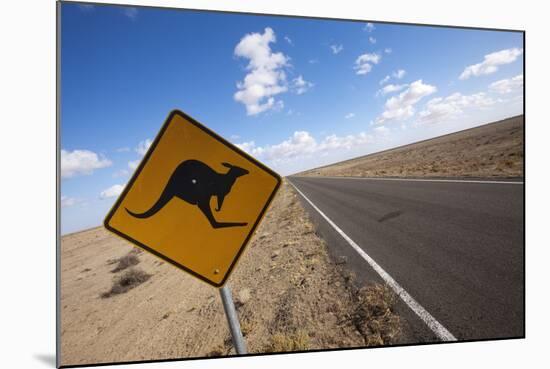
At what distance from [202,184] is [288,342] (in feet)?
8.24

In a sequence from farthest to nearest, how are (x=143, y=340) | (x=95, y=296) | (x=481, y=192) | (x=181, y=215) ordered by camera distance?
(x=481, y=192) → (x=95, y=296) → (x=143, y=340) → (x=181, y=215)

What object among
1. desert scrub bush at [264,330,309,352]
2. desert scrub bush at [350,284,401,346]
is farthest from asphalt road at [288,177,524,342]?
desert scrub bush at [264,330,309,352]

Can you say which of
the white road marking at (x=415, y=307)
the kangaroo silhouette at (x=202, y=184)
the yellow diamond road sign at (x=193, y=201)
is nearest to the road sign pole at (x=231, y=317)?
the yellow diamond road sign at (x=193, y=201)

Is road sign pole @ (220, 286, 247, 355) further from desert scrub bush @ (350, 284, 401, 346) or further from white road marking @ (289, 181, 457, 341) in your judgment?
white road marking @ (289, 181, 457, 341)

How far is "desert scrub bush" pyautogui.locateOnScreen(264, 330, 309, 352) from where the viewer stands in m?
3.02

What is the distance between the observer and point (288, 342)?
3055 millimetres

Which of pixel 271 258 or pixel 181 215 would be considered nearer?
pixel 181 215

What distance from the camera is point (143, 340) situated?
12.3 ft

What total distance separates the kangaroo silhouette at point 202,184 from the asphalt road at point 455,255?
8.59 ft

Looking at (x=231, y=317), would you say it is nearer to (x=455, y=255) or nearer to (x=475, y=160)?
(x=455, y=255)

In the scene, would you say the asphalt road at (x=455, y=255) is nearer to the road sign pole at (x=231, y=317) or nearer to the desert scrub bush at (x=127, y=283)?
the road sign pole at (x=231, y=317)

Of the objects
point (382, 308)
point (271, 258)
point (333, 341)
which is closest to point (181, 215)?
point (333, 341)

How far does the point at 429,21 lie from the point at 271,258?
16.8 ft
